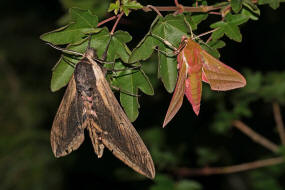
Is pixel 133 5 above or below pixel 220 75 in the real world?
above

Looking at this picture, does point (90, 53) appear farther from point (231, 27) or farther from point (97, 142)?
point (231, 27)

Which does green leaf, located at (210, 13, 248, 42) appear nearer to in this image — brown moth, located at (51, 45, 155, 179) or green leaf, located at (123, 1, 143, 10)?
green leaf, located at (123, 1, 143, 10)

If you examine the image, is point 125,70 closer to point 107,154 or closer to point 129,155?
point 129,155

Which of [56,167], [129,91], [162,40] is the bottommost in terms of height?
[56,167]

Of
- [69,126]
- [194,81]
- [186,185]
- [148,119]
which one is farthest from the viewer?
[148,119]

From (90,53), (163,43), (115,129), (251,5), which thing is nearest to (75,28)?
(90,53)

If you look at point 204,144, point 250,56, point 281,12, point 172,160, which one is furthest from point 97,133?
point 250,56
